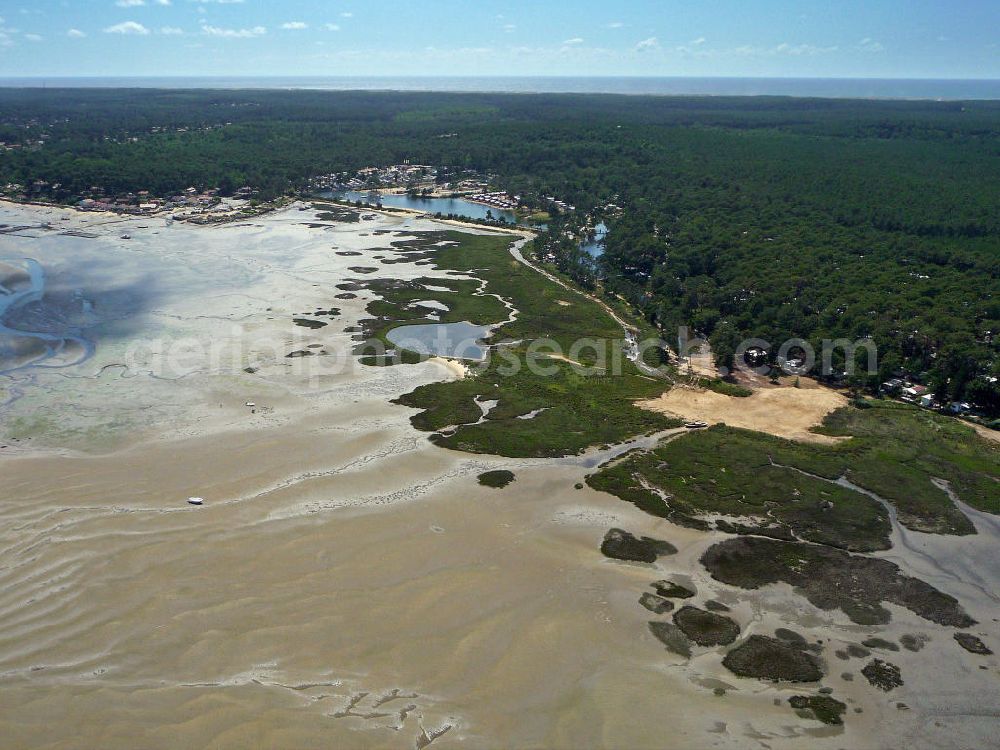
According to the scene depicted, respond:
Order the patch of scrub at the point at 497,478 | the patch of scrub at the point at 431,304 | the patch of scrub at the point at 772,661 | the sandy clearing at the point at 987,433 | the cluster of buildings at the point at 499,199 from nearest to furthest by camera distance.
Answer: the patch of scrub at the point at 772,661 → the patch of scrub at the point at 497,478 → the sandy clearing at the point at 987,433 → the patch of scrub at the point at 431,304 → the cluster of buildings at the point at 499,199

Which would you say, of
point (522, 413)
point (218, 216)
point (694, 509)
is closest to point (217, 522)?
point (522, 413)

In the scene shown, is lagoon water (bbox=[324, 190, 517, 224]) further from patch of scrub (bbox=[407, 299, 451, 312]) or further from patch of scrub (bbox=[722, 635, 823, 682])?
patch of scrub (bbox=[722, 635, 823, 682])

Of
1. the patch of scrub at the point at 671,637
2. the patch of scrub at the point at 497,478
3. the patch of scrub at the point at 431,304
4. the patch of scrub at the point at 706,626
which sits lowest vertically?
the patch of scrub at the point at 671,637

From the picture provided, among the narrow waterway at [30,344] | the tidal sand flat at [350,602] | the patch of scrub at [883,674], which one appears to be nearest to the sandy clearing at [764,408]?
the tidal sand flat at [350,602]

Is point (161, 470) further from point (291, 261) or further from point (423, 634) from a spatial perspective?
point (291, 261)

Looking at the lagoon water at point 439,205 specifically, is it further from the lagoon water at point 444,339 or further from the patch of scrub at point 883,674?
the patch of scrub at point 883,674

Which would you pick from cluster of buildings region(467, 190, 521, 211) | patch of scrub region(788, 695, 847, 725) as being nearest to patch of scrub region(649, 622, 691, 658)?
patch of scrub region(788, 695, 847, 725)
